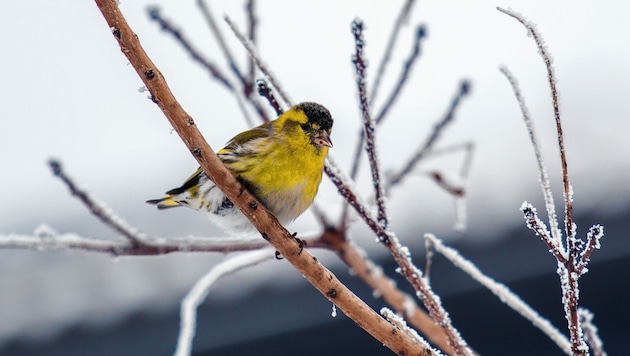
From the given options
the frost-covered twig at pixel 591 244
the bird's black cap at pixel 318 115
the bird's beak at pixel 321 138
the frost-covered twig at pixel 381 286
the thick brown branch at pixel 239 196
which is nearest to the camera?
the frost-covered twig at pixel 591 244

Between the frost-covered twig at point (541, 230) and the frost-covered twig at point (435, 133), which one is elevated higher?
the frost-covered twig at point (435, 133)

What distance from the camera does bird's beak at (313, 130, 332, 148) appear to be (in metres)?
2.16

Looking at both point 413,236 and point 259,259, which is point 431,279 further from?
point 259,259

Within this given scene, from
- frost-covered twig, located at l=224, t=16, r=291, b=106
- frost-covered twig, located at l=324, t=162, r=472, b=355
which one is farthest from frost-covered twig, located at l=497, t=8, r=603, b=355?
frost-covered twig, located at l=224, t=16, r=291, b=106

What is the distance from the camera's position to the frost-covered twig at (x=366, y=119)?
139 cm

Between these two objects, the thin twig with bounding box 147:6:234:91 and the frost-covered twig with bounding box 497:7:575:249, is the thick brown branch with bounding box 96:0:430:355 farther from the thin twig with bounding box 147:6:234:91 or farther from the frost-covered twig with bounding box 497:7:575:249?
the thin twig with bounding box 147:6:234:91

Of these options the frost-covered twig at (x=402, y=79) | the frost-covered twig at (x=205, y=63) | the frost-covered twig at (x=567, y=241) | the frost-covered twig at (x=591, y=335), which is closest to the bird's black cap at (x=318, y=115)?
the frost-covered twig at (x=205, y=63)

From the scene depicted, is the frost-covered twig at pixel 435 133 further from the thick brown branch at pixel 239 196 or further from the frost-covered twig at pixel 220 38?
the thick brown branch at pixel 239 196

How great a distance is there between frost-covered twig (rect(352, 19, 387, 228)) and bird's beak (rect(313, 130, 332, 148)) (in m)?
0.64

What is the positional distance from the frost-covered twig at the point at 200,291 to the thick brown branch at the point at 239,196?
38cm

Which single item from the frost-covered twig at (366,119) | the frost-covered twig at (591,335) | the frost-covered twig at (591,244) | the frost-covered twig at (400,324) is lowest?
the frost-covered twig at (400,324)

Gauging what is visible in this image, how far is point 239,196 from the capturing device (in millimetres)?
1411

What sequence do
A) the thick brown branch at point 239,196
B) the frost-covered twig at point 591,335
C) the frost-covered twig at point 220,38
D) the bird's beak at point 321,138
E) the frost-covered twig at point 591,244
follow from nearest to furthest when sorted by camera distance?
the frost-covered twig at point 591,244 < the thick brown branch at point 239,196 < the frost-covered twig at point 591,335 < the frost-covered twig at point 220,38 < the bird's beak at point 321,138

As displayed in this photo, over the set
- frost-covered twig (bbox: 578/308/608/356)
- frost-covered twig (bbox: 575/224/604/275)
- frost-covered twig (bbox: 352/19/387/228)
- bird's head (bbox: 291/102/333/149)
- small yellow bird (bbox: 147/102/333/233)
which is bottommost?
Answer: frost-covered twig (bbox: 575/224/604/275)
